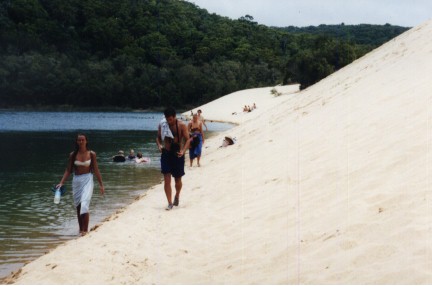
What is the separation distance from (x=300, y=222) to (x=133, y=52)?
13547 cm

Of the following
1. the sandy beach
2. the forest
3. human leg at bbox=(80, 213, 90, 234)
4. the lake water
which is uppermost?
the forest

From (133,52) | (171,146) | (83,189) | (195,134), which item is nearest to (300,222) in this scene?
(171,146)

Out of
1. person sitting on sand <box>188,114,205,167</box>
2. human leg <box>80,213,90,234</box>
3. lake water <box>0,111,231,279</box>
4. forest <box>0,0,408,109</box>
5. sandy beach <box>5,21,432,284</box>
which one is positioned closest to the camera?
sandy beach <box>5,21,432,284</box>

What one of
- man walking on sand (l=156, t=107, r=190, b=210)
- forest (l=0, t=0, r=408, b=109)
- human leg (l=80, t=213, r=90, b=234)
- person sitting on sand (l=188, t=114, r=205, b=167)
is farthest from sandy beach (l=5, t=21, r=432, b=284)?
forest (l=0, t=0, r=408, b=109)

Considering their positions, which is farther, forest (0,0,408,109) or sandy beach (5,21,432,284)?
forest (0,0,408,109)

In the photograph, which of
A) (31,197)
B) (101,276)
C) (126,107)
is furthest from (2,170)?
(126,107)

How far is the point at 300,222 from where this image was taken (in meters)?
6.55

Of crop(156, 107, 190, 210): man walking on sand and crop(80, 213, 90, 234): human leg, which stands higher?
crop(156, 107, 190, 210): man walking on sand

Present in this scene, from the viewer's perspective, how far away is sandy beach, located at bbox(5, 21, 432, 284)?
505 centimetres

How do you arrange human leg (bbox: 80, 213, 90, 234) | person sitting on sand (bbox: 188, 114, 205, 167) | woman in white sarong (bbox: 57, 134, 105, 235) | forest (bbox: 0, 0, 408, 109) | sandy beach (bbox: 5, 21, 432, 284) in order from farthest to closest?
forest (bbox: 0, 0, 408, 109) → person sitting on sand (bbox: 188, 114, 205, 167) → human leg (bbox: 80, 213, 90, 234) → woman in white sarong (bbox: 57, 134, 105, 235) → sandy beach (bbox: 5, 21, 432, 284)

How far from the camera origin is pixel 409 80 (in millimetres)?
12859

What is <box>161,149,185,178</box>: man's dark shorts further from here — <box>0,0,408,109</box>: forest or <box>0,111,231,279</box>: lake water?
<box>0,0,408,109</box>: forest

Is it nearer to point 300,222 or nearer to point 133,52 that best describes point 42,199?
point 300,222

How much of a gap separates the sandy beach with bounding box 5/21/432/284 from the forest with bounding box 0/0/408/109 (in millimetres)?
96949
